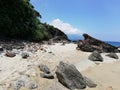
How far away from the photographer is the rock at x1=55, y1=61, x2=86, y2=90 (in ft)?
39.2

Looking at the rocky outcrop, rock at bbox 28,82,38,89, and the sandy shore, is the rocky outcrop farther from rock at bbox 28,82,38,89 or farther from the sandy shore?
rock at bbox 28,82,38,89

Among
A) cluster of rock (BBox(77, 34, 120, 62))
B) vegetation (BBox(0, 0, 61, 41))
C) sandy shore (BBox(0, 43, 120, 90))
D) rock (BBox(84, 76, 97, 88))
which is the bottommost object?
rock (BBox(84, 76, 97, 88))

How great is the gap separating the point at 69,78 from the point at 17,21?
13632mm

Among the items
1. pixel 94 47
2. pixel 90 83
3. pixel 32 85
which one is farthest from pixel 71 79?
pixel 94 47

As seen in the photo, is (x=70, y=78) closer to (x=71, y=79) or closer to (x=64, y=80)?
(x=71, y=79)

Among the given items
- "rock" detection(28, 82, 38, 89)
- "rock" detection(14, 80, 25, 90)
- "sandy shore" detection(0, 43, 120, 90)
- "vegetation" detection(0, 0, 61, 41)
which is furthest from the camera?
"vegetation" detection(0, 0, 61, 41)

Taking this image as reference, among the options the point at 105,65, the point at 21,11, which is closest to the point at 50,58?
the point at 105,65

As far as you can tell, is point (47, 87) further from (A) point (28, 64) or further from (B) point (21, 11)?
(B) point (21, 11)

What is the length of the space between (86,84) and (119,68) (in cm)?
552

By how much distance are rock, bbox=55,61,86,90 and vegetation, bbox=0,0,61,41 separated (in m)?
11.0

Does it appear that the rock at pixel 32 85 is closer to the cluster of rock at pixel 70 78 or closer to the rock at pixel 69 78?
the cluster of rock at pixel 70 78

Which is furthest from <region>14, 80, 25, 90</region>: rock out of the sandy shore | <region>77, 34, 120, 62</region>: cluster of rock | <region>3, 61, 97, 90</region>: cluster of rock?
<region>77, 34, 120, 62</region>: cluster of rock

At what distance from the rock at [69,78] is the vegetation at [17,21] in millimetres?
10960

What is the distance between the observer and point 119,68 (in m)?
17.2
